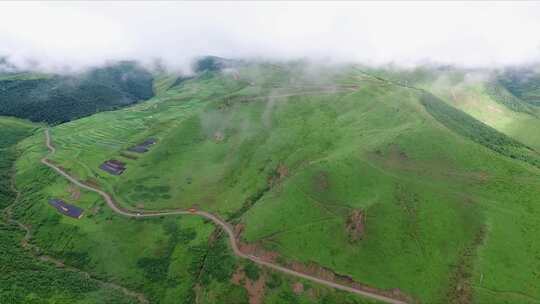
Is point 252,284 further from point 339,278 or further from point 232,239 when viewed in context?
point 339,278

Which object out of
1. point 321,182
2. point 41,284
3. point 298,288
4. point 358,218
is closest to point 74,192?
point 41,284

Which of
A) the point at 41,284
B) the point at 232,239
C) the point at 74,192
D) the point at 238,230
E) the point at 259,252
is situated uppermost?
the point at 238,230

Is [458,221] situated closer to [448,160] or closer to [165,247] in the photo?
[448,160]

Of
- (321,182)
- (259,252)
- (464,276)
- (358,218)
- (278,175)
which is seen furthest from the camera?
(278,175)

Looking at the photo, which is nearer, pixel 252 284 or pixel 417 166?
pixel 252 284

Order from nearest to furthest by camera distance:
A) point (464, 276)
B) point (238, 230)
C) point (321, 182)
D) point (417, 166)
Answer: point (464, 276) < point (238, 230) < point (417, 166) < point (321, 182)

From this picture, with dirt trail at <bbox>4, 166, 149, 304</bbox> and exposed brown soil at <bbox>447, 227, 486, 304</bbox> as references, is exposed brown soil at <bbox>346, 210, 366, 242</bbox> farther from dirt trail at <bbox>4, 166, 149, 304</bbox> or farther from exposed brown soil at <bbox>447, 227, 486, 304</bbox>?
dirt trail at <bbox>4, 166, 149, 304</bbox>

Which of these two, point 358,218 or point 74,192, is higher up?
point 358,218

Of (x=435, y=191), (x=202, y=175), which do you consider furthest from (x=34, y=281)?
(x=435, y=191)
